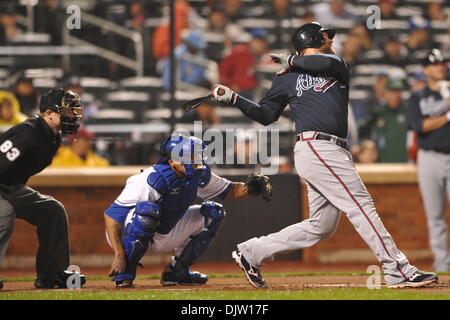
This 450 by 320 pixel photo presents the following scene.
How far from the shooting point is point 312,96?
5.81 m

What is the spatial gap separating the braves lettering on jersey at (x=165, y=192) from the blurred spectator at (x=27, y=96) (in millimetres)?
4236

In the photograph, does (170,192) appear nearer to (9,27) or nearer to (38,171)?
(38,171)

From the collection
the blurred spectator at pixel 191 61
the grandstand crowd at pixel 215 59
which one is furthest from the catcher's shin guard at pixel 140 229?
the blurred spectator at pixel 191 61

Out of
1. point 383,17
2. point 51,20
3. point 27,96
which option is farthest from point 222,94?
point 383,17

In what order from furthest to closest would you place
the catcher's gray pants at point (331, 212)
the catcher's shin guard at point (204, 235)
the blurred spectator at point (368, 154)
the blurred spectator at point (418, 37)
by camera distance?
1. the blurred spectator at point (418, 37)
2. the blurred spectator at point (368, 154)
3. the catcher's shin guard at point (204, 235)
4. the catcher's gray pants at point (331, 212)

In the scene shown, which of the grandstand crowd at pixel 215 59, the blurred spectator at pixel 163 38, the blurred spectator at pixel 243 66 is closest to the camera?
the grandstand crowd at pixel 215 59

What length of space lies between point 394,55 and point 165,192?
687cm

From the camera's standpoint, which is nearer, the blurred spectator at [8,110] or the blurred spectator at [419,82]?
the blurred spectator at [8,110]

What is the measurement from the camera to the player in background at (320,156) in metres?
5.61

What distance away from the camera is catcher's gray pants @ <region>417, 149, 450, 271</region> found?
26.4ft

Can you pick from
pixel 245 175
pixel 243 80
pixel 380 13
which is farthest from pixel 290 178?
pixel 380 13

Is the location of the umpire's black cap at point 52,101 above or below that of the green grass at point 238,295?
above

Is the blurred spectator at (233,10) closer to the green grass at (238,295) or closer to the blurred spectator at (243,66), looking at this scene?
the blurred spectator at (243,66)

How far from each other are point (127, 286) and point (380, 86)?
5963mm
